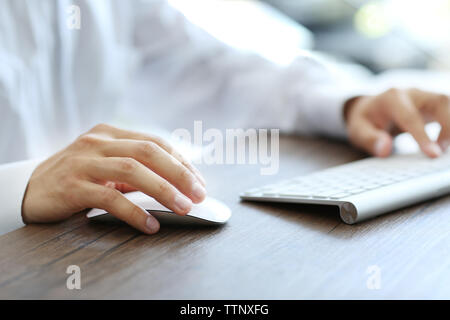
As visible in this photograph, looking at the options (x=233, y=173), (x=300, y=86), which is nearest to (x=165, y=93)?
(x=300, y=86)

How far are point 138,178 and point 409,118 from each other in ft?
1.52

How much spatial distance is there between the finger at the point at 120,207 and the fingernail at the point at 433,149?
42 cm

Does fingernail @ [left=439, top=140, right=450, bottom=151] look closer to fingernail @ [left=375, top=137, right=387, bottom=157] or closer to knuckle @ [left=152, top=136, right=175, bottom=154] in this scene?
fingernail @ [left=375, top=137, right=387, bottom=157]

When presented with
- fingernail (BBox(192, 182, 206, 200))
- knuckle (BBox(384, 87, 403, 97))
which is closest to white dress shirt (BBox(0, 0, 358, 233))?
knuckle (BBox(384, 87, 403, 97))

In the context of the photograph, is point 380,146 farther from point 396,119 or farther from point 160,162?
point 160,162

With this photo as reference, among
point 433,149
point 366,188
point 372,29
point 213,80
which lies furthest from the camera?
point 372,29

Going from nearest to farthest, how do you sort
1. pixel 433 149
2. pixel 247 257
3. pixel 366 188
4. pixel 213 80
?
pixel 247 257 < pixel 366 188 < pixel 433 149 < pixel 213 80

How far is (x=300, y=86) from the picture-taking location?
3.25ft

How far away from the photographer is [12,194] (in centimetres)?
48

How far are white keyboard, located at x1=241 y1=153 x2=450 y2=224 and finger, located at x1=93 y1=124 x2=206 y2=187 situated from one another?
0.07 m

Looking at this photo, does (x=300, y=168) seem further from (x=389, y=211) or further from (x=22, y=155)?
(x=22, y=155)

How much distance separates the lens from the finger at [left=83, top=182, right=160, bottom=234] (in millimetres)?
417

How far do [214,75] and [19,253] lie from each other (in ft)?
2.36

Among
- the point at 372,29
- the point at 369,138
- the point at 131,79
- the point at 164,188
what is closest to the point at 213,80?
the point at 131,79
